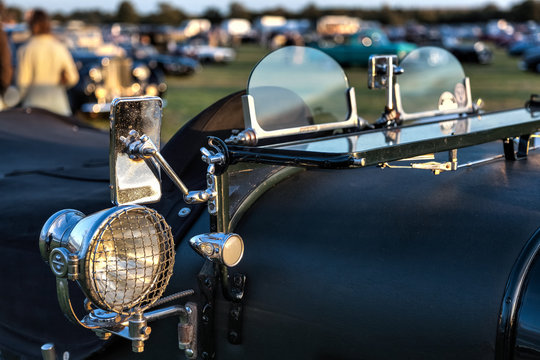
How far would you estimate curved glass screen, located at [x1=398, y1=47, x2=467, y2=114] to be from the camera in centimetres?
221

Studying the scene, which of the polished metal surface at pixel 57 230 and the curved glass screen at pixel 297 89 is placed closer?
the polished metal surface at pixel 57 230

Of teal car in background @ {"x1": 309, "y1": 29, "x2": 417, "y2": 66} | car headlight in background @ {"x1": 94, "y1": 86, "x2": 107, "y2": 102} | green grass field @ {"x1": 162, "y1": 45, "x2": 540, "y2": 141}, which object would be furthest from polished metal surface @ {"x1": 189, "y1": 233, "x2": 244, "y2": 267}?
teal car in background @ {"x1": 309, "y1": 29, "x2": 417, "y2": 66}

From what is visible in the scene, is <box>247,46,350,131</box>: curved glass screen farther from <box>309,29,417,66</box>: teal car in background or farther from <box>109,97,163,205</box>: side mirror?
<box>309,29,417,66</box>: teal car in background

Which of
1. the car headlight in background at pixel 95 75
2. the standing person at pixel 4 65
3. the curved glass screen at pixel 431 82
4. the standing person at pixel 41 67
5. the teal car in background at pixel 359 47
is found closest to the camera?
the curved glass screen at pixel 431 82

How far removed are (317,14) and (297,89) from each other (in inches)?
3716

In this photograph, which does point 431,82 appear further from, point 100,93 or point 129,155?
point 100,93

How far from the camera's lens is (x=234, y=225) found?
1.63 metres

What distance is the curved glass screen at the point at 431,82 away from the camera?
2205 millimetres

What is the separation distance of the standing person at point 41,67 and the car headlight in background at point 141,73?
17.8 ft

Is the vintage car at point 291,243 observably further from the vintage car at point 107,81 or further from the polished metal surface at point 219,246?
the vintage car at point 107,81

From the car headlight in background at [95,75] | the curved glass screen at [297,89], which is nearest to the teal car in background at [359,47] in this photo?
the car headlight in background at [95,75]

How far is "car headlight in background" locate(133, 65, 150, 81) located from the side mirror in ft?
34.0

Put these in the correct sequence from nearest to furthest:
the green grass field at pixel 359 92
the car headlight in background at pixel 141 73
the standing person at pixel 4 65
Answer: the standing person at pixel 4 65 → the green grass field at pixel 359 92 → the car headlight in background at pixel 141 73

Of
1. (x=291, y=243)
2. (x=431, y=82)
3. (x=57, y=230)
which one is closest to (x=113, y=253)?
(x=57, y=230)
